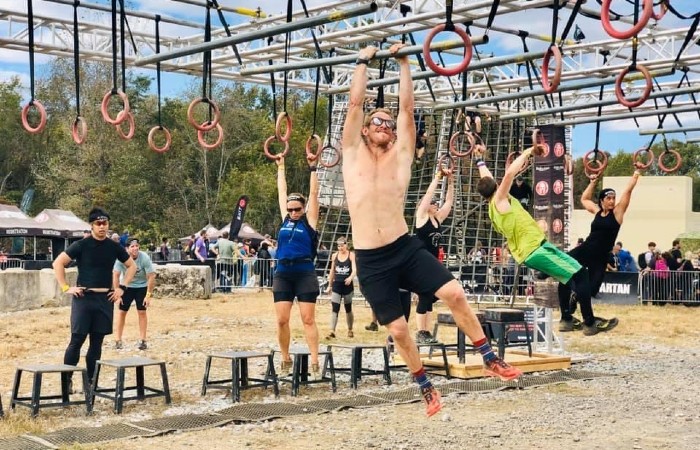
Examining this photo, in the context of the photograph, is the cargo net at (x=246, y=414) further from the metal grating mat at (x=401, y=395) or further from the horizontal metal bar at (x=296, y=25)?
the horizontal metal bar at (x=296, y=25)

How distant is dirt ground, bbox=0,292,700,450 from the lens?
7465mm

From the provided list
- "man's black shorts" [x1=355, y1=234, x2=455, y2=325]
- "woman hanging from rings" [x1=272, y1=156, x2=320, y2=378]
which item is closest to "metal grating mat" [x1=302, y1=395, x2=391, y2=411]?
"woman hanging from rings" [x1=272, y1=156, x2=320, y2=378]

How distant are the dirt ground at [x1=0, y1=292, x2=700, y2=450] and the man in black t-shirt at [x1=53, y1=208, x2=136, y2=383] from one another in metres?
0.60

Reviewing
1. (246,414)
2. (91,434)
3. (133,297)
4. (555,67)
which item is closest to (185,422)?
(246,414)

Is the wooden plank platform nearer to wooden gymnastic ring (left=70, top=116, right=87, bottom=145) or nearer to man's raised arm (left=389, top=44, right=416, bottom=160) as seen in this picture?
wooden gymnastic ring (left=70, top=116, right=87, bottom=145)

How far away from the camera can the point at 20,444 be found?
23.1 ft

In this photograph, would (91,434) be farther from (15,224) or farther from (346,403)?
(15,224)

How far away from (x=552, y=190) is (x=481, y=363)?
891 centimetres

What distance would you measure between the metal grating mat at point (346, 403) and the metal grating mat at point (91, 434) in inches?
70.7

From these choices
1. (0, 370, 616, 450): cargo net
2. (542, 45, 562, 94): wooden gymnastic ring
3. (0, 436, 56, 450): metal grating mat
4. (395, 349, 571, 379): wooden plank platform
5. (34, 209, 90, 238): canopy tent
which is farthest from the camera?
(34, 209, 90, 238): canopy tent

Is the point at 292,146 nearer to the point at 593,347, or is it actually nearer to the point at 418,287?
the point at 593,347

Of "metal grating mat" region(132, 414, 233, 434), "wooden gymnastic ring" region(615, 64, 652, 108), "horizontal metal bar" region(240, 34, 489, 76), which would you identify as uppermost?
"horizontal metal bar" region(240, 34, 489, 76)

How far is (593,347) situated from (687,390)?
402 cm

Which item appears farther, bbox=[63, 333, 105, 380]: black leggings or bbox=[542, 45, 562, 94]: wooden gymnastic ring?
bbox=[63, 333, 105, 380]: black leggings
